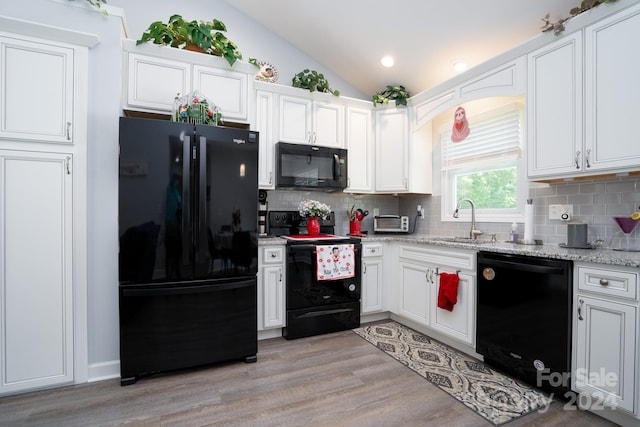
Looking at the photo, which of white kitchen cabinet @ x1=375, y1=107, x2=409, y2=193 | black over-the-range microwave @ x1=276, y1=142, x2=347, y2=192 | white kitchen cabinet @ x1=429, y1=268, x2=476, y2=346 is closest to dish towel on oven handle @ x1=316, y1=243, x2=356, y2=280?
black over-the-range microwave @ x1=276, y1=142, x2=347, y2=192

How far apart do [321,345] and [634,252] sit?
2267 mm

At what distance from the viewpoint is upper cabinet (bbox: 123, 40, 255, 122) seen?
89.4 inches

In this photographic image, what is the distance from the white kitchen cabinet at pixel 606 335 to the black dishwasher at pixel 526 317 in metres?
0.05

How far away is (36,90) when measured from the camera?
1.90 meters

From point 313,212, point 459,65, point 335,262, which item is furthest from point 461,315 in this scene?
point 459,65

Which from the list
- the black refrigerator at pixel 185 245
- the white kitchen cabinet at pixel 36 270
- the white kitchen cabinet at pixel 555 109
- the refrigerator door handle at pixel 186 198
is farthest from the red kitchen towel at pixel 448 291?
the white kitchen cabinet at pixel 36 270

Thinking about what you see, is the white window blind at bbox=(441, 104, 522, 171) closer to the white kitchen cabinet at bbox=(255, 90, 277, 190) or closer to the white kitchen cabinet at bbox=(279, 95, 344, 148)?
the white kitchen cabinet at bbox=(279, 95, 344, 148)

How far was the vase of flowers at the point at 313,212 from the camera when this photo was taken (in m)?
3.11

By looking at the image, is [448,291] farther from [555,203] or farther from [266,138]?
[266,138]

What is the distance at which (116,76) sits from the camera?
2115 millimetres

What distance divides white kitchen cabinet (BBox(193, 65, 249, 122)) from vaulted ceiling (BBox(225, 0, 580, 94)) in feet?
3.69

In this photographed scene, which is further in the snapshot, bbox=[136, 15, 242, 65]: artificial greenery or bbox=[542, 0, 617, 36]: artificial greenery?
bbox=[136, 15, 242, 65]: artificial greenery

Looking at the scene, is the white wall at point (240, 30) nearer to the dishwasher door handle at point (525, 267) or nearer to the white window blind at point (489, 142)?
the white window blind at point (489, 142)

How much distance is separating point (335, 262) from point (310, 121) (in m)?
1.49
